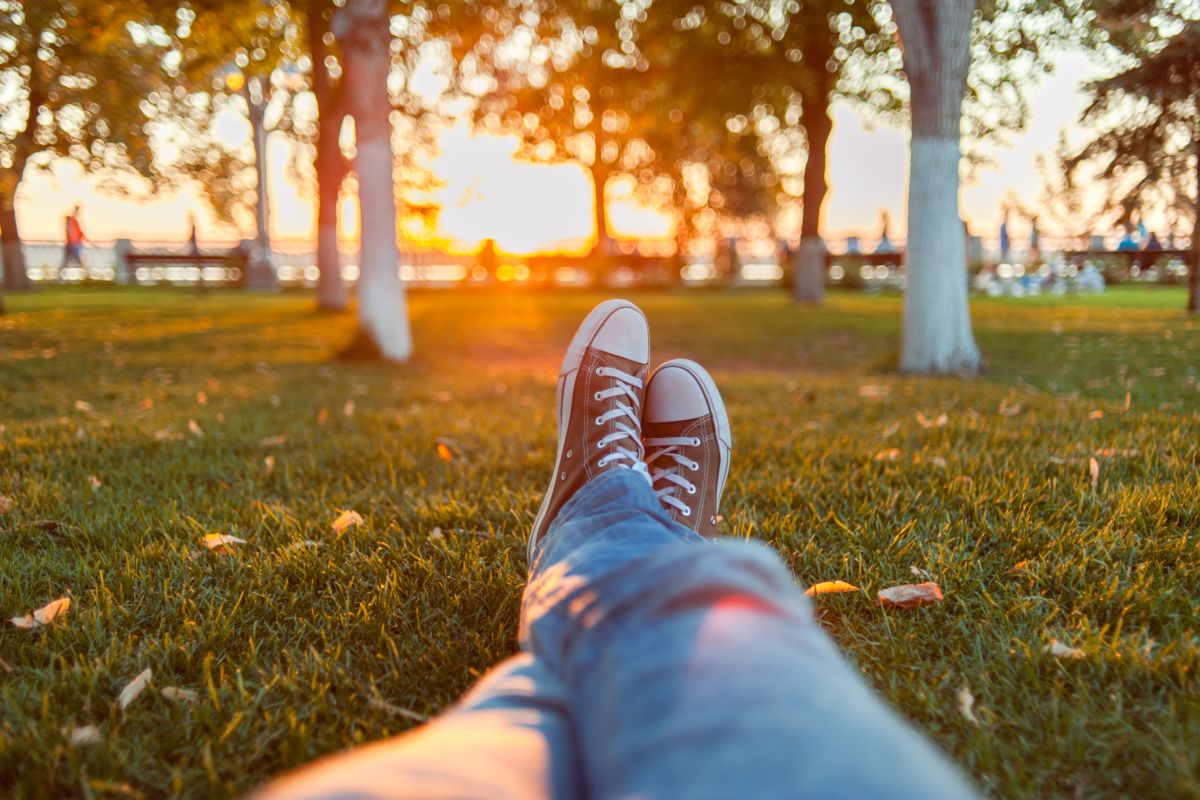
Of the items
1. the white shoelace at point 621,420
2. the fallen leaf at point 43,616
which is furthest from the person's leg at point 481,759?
the fallen leaf at point 43,616

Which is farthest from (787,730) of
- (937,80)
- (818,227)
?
(818,227)

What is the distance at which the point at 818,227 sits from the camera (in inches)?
626

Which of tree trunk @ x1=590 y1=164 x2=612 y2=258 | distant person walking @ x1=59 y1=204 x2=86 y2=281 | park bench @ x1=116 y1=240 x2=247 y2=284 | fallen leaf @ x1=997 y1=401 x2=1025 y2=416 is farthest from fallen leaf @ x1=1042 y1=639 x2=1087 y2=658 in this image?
distant person walking @ x1=59 y1=204 x2=86 y2=281

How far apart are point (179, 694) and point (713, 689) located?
111 centimetres

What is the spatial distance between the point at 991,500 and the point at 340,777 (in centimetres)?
223

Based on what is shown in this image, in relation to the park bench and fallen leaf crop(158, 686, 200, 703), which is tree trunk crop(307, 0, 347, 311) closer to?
the park bench

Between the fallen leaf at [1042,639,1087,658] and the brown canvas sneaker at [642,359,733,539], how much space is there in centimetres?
85

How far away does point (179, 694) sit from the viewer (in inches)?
55.5

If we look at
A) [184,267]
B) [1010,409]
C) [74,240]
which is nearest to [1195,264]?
[1010,409]

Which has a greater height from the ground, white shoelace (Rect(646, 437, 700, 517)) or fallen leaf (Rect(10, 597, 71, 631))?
white shoelace (Rect(646, 437, 700, 517))

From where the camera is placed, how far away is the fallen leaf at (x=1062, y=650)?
1.48m

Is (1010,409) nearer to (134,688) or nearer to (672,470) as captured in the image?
(672,470)

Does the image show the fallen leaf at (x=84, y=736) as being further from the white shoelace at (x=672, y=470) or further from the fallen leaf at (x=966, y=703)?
the fallen leaf at (x=966, y=703)

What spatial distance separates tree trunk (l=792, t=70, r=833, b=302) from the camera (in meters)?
15.3
